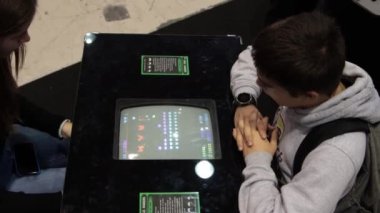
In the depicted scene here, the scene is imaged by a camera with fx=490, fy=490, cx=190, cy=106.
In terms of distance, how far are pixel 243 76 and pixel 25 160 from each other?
2.03 feet

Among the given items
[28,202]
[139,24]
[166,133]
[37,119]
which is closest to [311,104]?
[166,133]

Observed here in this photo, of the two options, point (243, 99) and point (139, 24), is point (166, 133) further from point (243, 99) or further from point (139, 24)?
point (139, 24)

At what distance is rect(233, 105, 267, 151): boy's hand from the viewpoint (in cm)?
105

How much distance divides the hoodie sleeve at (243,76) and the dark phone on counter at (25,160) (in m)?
0.57

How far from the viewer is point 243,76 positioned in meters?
1.18

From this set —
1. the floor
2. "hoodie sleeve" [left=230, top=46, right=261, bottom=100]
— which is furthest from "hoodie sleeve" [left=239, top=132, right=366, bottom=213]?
the floor

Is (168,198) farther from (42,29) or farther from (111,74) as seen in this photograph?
(42,29)

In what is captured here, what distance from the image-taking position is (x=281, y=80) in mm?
973

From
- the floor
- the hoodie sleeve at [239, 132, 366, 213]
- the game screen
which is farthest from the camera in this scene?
the floor

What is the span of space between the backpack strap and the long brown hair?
26.5 inches

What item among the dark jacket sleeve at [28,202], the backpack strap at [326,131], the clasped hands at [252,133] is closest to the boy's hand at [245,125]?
the clasped hands at [252,133]

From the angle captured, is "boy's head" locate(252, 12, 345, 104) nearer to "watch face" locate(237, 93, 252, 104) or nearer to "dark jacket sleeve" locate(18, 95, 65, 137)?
"watch face" locate(237, 93, 252, 104)

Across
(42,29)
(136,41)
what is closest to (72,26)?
(42,29)

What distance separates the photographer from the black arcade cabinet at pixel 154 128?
3.14ft
